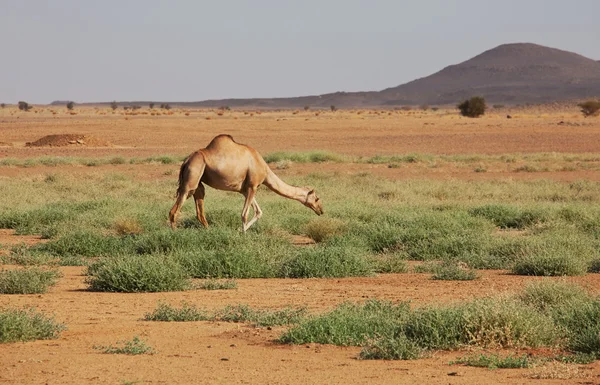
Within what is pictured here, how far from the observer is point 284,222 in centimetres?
1812

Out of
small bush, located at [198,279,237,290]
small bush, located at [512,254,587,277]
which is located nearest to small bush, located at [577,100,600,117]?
small bush, located at [512,254,587,277]

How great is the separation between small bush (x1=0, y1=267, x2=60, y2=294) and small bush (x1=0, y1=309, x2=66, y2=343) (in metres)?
2.29

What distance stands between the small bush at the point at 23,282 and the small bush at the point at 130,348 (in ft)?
10.1

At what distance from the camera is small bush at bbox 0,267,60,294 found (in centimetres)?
1116

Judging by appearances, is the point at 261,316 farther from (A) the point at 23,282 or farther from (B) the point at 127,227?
(B) the point at 127,227

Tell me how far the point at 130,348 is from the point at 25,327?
3.12ft

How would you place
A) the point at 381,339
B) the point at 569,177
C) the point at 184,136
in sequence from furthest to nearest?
the point at 184,136
the point at 569,177
the point at 381,339

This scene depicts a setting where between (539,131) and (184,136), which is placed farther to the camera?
(539,131)

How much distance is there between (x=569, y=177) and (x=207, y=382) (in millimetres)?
25371

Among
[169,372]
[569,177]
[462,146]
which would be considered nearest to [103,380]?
[169,372]

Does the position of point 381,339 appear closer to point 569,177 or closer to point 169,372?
point 169,372

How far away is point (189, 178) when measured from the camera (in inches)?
631

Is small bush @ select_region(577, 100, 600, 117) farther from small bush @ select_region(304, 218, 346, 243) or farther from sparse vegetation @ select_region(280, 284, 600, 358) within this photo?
sparse vegetation @ select_region(280, 284, 600, 358)

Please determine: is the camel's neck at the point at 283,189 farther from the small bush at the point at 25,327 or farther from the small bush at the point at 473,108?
the small bush at the point at 473,108
